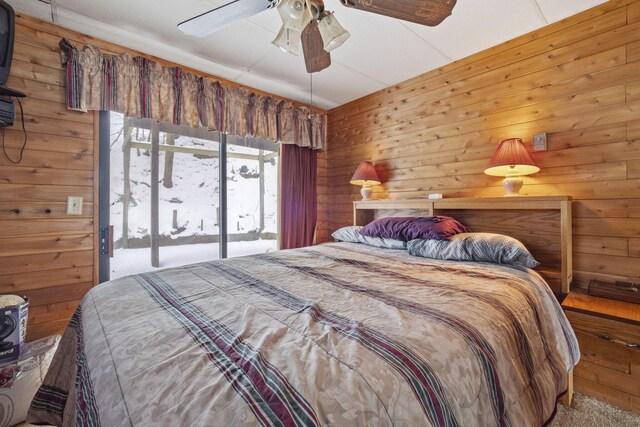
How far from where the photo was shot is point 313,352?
0.65 metres

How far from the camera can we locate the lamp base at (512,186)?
79.1 inches

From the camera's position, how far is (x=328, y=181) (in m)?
3.75

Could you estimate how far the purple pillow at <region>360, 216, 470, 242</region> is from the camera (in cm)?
197

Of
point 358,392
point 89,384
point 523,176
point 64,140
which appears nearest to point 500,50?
point 523,176

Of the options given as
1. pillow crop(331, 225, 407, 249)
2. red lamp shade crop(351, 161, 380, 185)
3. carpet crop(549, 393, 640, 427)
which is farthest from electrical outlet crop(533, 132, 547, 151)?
carpet crop(549, 393, 640, 427)

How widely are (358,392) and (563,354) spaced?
1224 millimetres

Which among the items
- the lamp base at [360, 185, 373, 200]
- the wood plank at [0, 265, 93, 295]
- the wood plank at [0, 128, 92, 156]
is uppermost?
the wood plank at [0, 128, 92, 156]

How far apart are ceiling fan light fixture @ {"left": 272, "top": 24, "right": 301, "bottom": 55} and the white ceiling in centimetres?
70

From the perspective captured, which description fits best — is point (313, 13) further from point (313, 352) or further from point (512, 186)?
point (512, 186)

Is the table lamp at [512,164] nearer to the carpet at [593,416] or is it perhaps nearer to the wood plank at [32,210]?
the carpet at [593,416]

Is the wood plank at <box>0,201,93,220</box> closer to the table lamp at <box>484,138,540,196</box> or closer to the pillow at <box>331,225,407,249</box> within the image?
the pillow at <box>331,225,407,249</box>

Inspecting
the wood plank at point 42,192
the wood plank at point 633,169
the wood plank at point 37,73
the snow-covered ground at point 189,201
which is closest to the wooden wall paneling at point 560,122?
the wood plank at point 633,169

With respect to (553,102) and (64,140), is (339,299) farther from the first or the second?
(64,140)

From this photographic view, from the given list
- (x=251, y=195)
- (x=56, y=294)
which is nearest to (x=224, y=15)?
(x=251, y=195)
